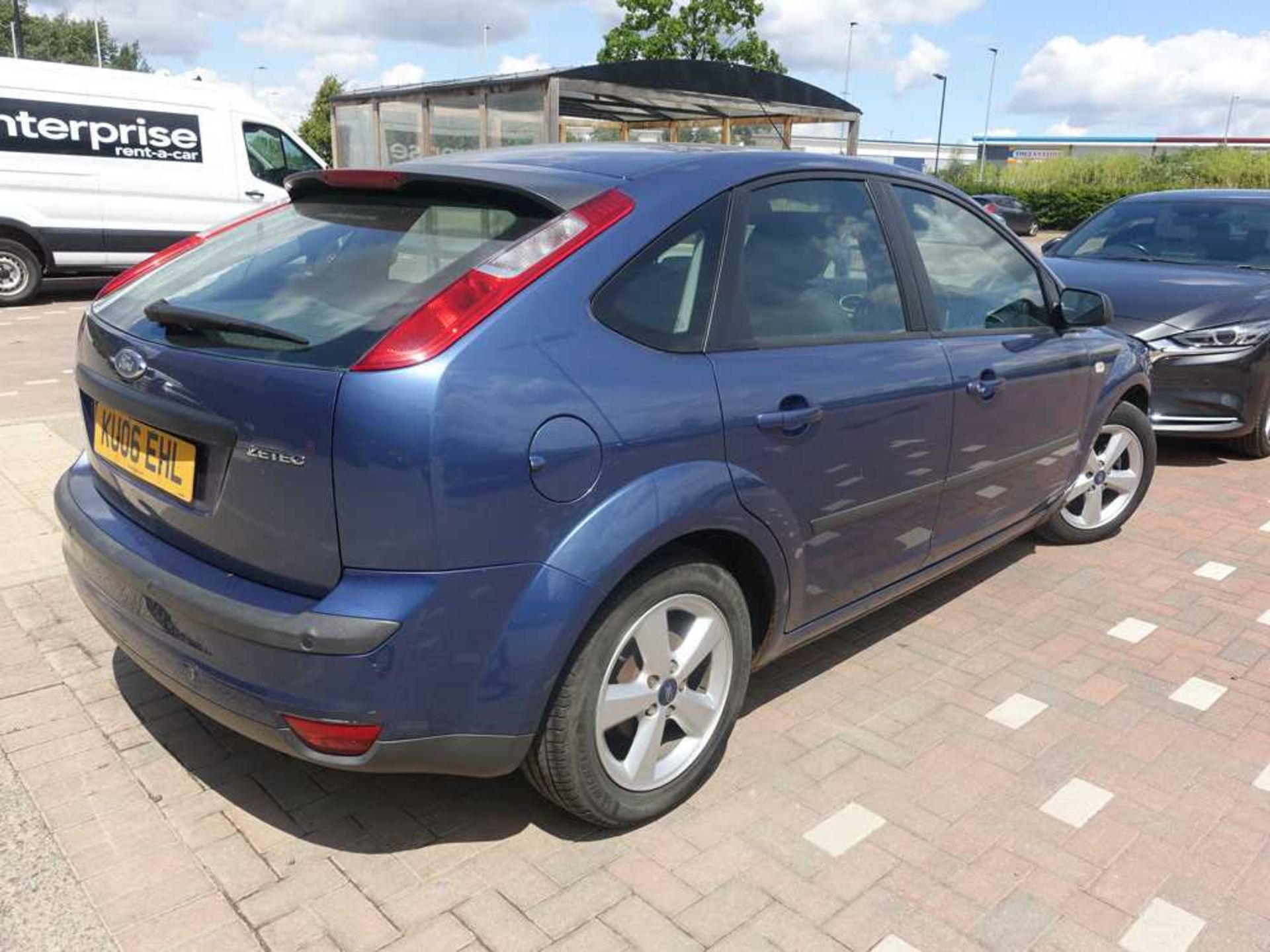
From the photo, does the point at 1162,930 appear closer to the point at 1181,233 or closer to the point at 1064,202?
the point at 1181,233

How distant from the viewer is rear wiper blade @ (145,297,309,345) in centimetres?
221

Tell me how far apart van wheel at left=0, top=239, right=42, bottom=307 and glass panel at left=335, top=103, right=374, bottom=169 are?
6.66 metres

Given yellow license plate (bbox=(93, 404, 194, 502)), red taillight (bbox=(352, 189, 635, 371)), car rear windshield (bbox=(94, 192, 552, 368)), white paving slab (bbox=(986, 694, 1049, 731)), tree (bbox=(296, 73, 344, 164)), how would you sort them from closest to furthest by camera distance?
red taillight (bbox=(352, 189, 635, 371)), car rear windshield (bbox=(94, 192, 552, 368)), yellow license plate (bbox=(93, 404, 194, 502)), white paving slab (bbox=(986, 694, 1049, 731)), tree (bbox=(296, 73, 344, 164))

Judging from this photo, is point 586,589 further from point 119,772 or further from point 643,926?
point 119,772

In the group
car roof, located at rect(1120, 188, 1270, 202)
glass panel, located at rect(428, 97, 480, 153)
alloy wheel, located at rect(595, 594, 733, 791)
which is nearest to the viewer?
alloy wheel, located at rect(595, 594, 733, 791)

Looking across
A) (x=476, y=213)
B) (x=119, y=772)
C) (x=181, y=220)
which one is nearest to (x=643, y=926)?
(x=119, y=772)

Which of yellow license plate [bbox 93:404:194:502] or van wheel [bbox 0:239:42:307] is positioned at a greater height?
yellow license plate [bbox 93:404:194:502]

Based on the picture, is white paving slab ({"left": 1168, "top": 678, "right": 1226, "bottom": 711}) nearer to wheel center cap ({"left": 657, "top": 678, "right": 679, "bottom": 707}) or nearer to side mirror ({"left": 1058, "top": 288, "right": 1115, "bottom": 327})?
side mirror ({"left": 1058, "top": 288, "right": 1115, "bottom": 327})

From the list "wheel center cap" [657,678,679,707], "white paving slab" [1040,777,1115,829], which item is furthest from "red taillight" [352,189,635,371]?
"white paving slab" [1040,777,1115,829]

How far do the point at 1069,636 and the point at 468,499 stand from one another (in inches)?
109

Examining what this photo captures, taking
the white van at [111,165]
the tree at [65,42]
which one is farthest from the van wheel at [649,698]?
the tree at [65,42]

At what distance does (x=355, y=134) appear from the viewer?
58.8 feet

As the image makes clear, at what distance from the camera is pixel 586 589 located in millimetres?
2209

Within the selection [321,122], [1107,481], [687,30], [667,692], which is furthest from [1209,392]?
[321,122]
